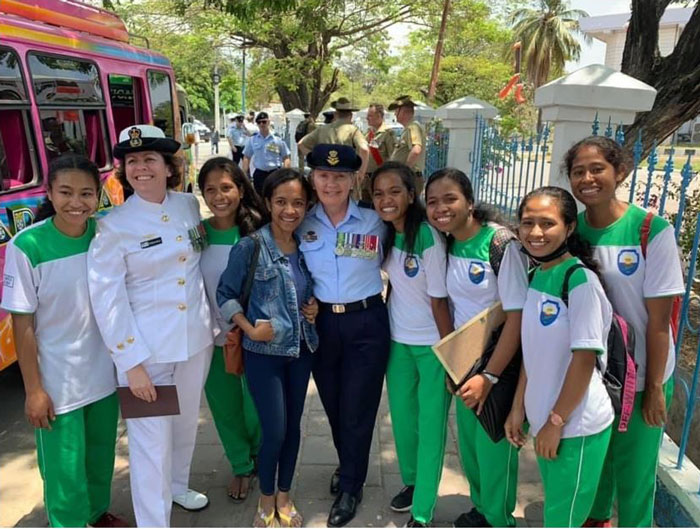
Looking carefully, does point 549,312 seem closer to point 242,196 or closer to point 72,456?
point 242,196

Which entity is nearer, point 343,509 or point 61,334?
point 61,334

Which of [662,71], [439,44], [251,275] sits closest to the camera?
[251,275]

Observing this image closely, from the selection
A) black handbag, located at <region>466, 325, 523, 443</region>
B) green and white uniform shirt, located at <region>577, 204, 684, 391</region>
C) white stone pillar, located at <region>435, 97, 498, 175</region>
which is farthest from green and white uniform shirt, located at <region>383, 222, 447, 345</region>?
white stone pillar, located at <region>435, 97, 498, 175</region>

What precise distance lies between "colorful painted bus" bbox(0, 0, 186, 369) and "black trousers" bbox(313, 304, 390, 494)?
1.94 m

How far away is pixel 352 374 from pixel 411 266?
21.5 inches

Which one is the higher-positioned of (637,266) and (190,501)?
(637,266)

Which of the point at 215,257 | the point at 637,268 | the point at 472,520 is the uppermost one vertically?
the point at 637,268

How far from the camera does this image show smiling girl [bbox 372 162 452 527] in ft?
7.50

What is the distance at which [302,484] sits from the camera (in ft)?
9.42

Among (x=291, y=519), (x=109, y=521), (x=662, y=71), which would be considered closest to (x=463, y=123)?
(x=662, y=71)

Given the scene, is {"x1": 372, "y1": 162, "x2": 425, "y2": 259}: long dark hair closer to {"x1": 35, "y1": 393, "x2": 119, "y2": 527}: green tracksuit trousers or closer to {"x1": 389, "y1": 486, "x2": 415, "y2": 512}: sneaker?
{"x1": 389, "y1": 486, "x2": 415, "y2": 512}: sneaker

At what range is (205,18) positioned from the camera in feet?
41.9

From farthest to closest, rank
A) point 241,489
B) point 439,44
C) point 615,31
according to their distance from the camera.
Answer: point 615,31
point 439,44
point 241,489

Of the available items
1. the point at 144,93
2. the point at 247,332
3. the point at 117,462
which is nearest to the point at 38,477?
the point at 117,462
